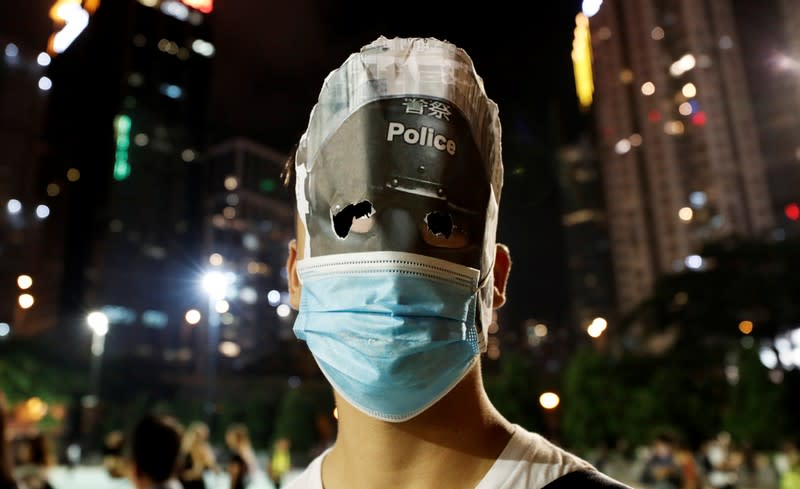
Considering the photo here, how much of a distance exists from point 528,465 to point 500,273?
1.69 ft

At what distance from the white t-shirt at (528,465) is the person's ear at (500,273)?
0.37 metres

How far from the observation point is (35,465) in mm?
5652

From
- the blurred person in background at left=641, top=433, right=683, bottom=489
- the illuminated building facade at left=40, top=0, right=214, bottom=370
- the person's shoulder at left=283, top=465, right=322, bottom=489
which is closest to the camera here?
the person's shoulder at left=283, top=465, right=322, bottom=489

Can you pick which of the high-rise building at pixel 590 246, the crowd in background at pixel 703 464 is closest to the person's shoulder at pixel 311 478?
the crowd in background at pixel 703 464

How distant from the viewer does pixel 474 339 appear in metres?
1.51

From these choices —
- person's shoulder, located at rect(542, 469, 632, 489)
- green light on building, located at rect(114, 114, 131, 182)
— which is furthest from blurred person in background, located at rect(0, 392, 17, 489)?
green light on building, located at rect(114, 114, 131, 182)

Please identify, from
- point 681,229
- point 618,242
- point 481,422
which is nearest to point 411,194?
point 481,422

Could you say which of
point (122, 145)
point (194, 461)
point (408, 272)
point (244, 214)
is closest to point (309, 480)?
point (408, 272)

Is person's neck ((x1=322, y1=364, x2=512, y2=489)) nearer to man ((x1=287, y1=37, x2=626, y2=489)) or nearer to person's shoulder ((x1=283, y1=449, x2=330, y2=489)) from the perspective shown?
man ((x1=287, y1=37, x2=626, y2=489))

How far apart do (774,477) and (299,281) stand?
67.6 ft

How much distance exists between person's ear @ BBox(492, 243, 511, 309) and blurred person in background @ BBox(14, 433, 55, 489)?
5098mm

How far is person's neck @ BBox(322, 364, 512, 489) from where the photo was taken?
149 cm

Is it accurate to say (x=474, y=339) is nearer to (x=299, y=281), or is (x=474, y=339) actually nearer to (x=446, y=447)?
(x=446, y=447)

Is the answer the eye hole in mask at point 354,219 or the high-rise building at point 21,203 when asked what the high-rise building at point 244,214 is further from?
the high-rise building at point 21,203
